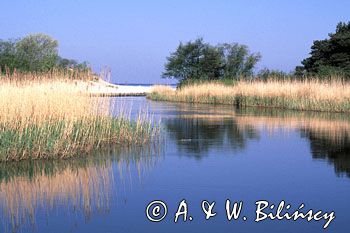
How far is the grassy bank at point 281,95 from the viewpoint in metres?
22.8

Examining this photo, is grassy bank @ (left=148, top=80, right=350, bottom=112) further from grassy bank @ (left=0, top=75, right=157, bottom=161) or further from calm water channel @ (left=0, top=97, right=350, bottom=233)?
grassy bank @ (left=0, top=75, right=157, bottom=161)

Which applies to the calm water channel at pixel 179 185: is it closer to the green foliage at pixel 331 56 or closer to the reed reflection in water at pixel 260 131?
the reed reflection in water at pixel 260 131

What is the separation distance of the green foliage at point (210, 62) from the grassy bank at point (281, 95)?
900 cm

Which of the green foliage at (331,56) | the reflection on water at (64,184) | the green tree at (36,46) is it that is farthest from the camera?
the green tree at (36,46)

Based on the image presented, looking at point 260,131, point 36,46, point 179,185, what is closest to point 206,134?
point 260,131

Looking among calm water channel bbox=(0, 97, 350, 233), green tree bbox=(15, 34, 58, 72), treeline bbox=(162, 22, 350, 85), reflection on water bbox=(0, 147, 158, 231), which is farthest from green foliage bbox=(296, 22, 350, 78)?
reflection on water bbox=(0, 147, 158, 231)

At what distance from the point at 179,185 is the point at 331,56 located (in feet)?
103

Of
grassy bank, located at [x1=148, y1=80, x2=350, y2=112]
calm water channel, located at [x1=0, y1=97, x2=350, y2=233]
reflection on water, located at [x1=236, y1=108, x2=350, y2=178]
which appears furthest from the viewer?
grassy bank, located at [x1=148, y1=80, x2=350, y2=112]

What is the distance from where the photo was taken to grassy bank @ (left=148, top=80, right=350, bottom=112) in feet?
74.7

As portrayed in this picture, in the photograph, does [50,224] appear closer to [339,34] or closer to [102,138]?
[102,138]

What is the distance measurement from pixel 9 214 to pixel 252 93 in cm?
2314

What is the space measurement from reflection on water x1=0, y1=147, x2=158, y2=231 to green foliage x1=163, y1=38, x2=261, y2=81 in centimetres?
3483

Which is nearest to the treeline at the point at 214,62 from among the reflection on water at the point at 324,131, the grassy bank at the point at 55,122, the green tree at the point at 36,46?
the green tree at the point at 36,46

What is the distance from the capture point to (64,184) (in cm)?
750
